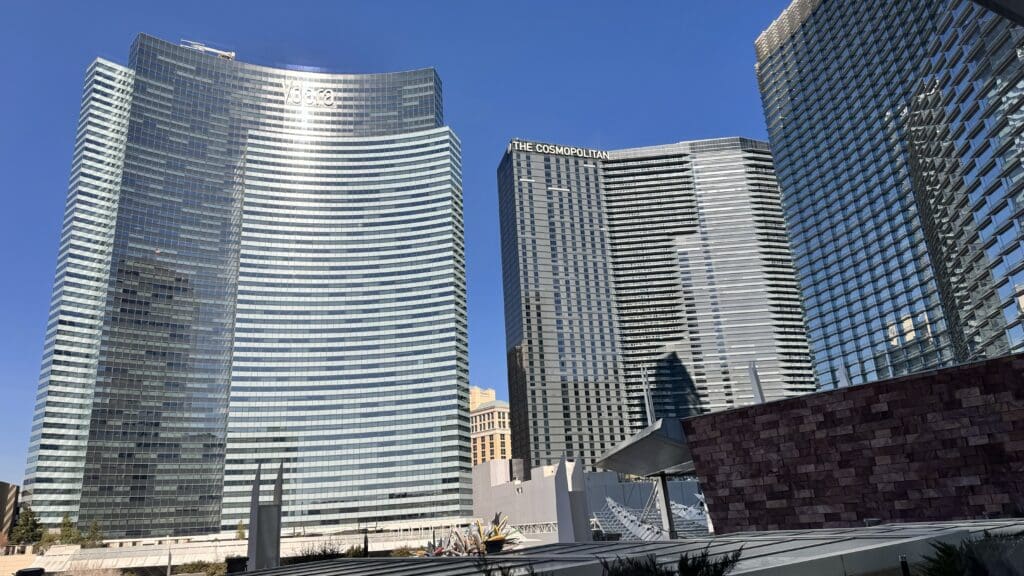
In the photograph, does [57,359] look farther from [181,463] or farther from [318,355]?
[318,355]

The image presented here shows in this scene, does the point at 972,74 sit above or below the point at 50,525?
above

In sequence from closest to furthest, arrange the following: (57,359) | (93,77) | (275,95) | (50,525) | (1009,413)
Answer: (1009,413), (50,525), (57,359), (93,77), (275,95)

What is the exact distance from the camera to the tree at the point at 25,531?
97.3 meters

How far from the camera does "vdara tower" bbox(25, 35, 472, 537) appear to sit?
517ft

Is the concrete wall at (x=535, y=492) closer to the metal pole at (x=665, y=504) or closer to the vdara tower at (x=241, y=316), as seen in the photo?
the vdara tower at (x=241, y=316)

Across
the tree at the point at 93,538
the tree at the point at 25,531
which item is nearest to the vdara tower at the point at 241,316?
the tree at the point at 93,538

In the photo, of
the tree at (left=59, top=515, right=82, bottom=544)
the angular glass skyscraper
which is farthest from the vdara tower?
the angular glass skyscraper

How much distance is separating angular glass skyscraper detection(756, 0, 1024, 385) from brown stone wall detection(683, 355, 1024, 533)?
54439 mm

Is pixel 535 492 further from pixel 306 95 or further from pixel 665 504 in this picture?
pixel 306 95

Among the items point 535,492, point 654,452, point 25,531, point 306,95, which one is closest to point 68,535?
point 25,531

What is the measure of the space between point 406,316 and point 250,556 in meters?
149

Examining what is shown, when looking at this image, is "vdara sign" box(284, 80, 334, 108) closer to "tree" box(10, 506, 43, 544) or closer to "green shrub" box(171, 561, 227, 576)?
"tree" box(10, 506, 43, 544)

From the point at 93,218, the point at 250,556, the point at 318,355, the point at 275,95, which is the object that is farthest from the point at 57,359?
the point at 250,556

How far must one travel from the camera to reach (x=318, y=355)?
168m
